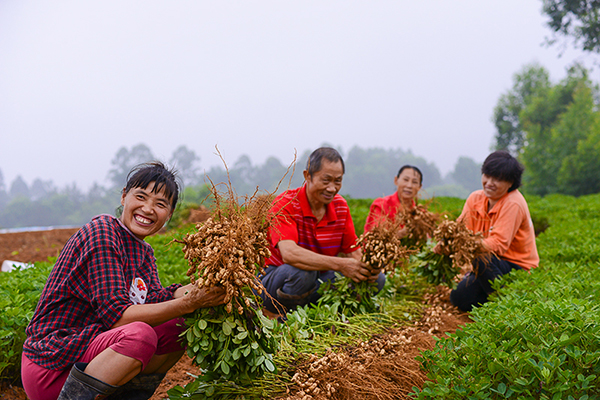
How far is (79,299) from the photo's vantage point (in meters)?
2.15

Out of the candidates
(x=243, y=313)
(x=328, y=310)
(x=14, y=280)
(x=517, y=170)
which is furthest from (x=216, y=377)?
(x=517, y=170)

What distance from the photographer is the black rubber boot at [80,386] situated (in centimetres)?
196

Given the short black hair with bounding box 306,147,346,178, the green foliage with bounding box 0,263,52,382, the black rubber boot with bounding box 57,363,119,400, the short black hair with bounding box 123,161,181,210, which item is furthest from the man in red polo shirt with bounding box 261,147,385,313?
the green foliage with bounding box 0,263,52,382

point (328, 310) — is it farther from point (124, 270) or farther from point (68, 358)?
point (68, 358)

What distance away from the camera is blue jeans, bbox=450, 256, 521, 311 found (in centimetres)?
387

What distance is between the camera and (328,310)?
3.38 metres

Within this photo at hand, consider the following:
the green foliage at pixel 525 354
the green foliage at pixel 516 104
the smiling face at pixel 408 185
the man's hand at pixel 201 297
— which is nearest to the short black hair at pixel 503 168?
the smiling face at pixel 408 185

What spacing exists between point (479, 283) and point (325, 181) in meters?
1.94

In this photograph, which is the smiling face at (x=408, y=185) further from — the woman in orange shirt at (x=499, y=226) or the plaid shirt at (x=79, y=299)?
the plaid shirt at (x=79, y=299)

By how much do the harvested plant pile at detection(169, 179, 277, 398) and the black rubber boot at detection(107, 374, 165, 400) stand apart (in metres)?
0.16

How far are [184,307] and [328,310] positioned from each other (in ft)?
5.15

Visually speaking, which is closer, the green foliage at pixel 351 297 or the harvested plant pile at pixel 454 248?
the green foliage at pixel 351 297

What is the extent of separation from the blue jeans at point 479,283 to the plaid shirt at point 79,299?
3127 millimetres

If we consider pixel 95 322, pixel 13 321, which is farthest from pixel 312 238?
pixel 13 321
